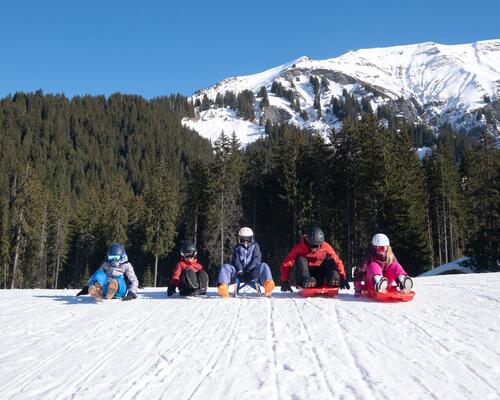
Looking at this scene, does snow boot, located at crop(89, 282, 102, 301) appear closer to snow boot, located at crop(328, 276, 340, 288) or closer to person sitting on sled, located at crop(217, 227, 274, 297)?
person sitting on sled, located at crop(217, 227, 274, 297)

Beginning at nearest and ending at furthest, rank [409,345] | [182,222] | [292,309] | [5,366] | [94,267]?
[5,366]
[409,345]
[292,309]
[182,222]
[94,267]

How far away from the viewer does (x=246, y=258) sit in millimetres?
10797

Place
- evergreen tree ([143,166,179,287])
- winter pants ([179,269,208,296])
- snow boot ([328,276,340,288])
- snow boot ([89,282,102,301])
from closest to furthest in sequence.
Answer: snow boot ([328,276,340,288]) < snow boot ([89,282,102,301]) < winter pants ([179,269,208,296]) < evergreen tree ([143,166,179,287])

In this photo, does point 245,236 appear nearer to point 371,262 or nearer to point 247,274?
point 247,274

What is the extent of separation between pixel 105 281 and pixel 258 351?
5975 millimetres

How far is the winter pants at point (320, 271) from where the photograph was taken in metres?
9.73

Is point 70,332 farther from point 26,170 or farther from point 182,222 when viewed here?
point 182,222

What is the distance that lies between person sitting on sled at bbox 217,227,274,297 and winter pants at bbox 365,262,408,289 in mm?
2130

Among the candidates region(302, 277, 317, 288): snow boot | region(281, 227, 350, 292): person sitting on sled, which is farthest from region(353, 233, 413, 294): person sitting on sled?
region(302, 277, 317, 288): snow boot

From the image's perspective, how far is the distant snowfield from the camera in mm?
4316

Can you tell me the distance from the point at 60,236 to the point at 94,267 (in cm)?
766

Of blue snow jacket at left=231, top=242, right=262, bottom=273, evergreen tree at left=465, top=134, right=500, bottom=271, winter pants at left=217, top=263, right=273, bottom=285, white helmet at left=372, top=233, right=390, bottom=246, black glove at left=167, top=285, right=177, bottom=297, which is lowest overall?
black glove at left=167, top=285, right=177, bottom=297

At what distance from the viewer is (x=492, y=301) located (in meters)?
8.75

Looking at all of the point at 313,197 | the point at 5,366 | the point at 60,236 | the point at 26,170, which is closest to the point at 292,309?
the point at 5,366
